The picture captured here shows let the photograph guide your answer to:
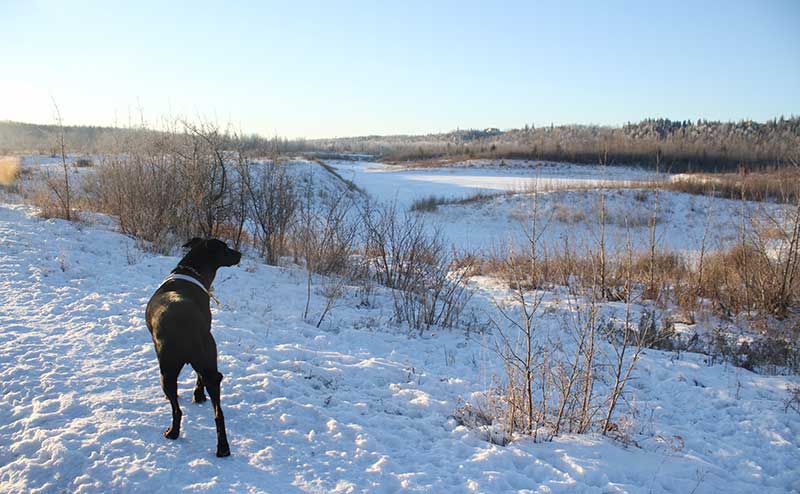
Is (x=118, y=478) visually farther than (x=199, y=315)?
No

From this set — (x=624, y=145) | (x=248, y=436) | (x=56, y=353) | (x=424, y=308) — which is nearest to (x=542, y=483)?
(x=248, y=436)

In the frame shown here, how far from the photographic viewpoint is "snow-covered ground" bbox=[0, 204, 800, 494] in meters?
3.14

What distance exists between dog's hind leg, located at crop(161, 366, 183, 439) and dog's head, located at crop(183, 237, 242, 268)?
1235 millimetres

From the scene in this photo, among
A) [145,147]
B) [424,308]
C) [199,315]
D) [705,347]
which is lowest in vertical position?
[705,347]

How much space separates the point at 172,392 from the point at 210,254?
1.39 metres

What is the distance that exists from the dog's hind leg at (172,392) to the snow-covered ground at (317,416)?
10 centimetres

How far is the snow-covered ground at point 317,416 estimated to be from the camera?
314cm

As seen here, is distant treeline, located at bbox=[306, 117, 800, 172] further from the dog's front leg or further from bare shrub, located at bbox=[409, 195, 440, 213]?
the dog's front leg

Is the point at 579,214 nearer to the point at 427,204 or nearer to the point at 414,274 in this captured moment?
the point at 427,204

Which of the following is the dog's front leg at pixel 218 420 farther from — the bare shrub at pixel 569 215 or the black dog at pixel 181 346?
the bare shrub at pixel 569 215

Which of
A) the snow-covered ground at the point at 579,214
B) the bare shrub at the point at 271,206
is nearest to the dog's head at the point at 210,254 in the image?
the bare shrub at the point at 271,206

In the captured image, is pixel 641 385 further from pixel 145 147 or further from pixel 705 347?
pixel 145 147

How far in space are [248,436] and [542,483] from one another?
211cm

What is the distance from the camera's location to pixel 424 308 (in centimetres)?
714
